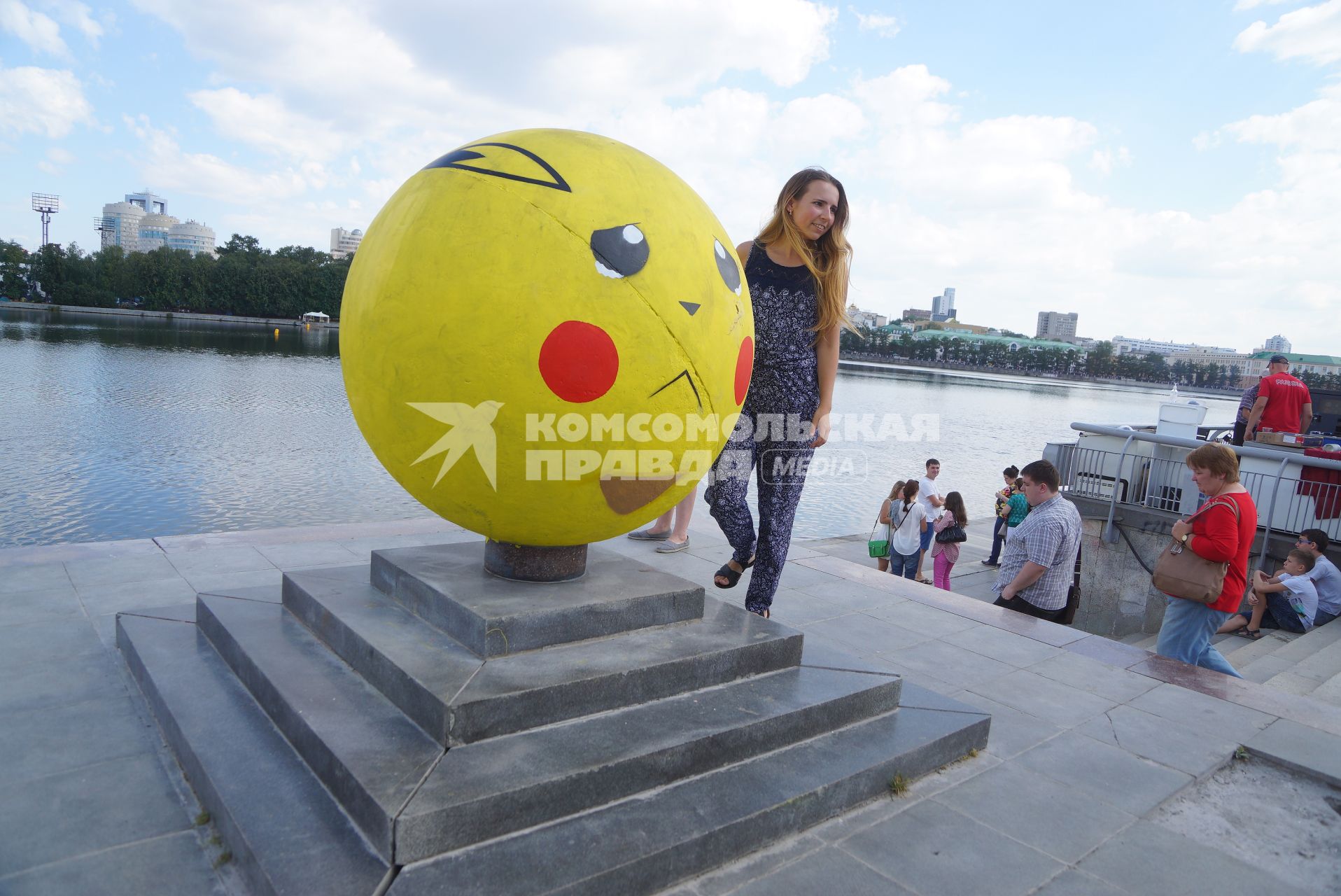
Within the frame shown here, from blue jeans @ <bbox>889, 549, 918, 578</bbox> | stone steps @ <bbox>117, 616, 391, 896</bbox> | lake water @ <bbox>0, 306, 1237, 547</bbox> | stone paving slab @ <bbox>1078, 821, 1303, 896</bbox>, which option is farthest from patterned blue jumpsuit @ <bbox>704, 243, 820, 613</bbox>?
lake water @ <bbox>0, 306, 1237, 547</bbox>

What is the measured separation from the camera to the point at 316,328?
310 feet

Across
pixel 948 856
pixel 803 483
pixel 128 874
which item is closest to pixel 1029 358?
pixel 803 483

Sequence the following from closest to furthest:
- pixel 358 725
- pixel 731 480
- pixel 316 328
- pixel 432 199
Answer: pixel 358 725 → pixel 432 199 → pixel 731 480 → pixel 316 328

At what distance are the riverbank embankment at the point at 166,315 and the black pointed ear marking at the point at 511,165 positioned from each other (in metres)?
97.9

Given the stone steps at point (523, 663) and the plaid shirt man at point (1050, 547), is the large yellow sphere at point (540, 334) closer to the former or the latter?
the stone steps at point (523, 663)

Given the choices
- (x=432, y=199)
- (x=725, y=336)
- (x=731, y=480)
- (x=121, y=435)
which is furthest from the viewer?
(x=121, y=435)

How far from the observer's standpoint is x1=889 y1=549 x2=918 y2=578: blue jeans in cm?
1038

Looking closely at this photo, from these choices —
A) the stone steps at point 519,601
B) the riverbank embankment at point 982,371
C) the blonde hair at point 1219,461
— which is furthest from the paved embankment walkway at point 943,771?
the riverbank embankment at point 982,371

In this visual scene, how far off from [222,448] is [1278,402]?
60.7ft

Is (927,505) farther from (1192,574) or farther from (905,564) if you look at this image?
(1192,574)

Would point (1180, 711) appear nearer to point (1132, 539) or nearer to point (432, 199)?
point (432, 199)

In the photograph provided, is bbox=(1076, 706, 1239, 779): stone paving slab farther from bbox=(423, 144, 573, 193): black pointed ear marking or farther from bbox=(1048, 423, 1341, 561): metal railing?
bbox=(1048, 423, 1341, 561): metal railing

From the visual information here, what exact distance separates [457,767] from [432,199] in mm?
2100

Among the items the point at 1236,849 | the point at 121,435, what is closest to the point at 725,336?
the point at 1236,849
